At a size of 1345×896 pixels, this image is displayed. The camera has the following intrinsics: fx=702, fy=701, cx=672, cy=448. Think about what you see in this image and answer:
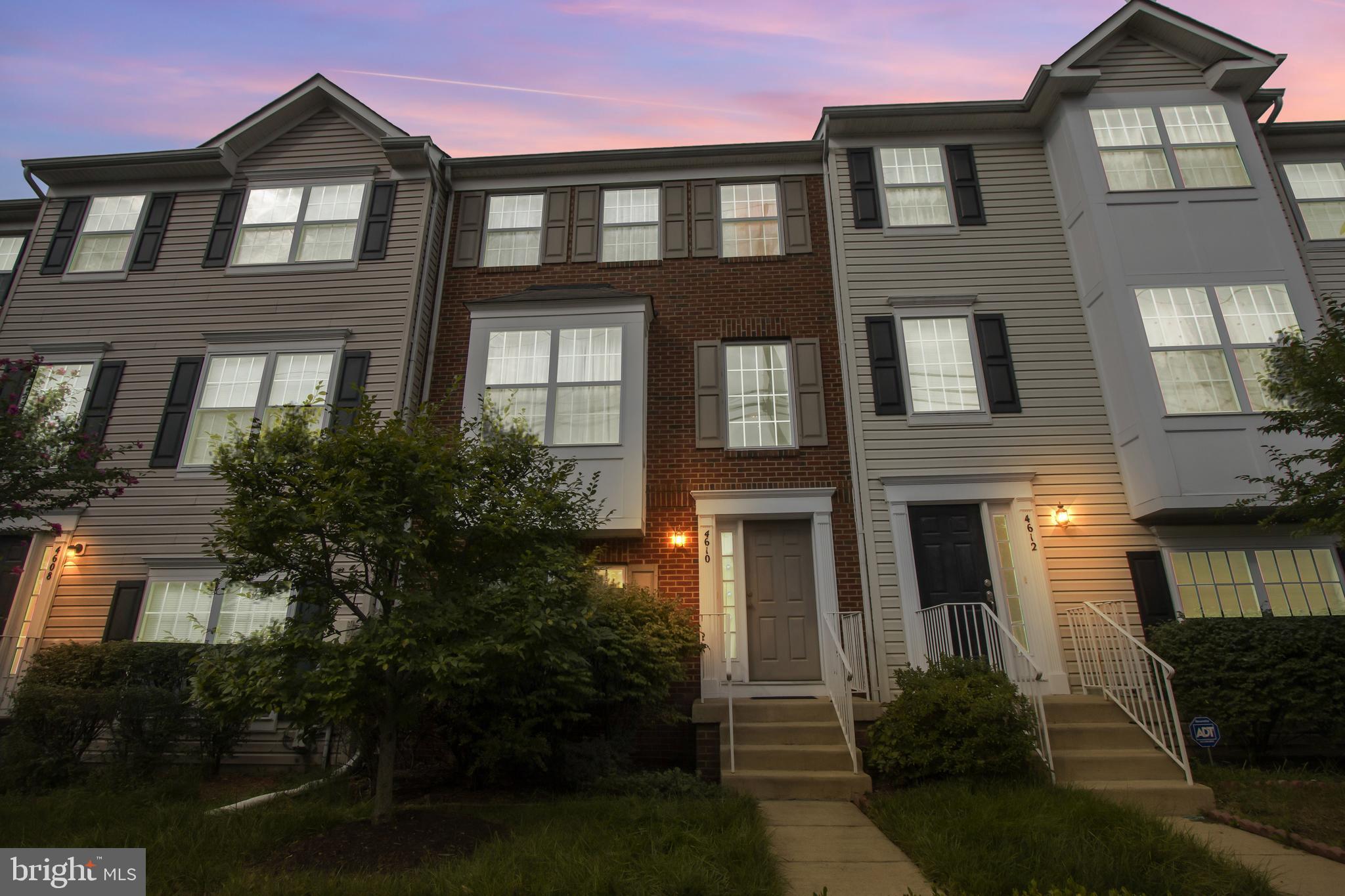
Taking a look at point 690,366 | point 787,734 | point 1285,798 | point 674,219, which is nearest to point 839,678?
point 787,734

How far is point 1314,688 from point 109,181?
17.2m

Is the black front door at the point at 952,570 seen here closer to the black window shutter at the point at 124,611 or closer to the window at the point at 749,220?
the window at the point at 749,220

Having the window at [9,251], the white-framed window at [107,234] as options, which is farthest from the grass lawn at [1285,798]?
the window at [9,251]

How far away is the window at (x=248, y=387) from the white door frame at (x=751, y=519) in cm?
563

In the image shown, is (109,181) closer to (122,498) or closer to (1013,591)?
(122,498)

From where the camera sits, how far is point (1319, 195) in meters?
10.7

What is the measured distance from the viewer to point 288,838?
16.0ft

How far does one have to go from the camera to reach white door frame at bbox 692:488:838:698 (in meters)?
8.58

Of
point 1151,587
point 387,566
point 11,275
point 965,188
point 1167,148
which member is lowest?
point 387,566

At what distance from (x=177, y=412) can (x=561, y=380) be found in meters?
5.50

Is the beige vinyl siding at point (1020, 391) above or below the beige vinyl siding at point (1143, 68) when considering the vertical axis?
below

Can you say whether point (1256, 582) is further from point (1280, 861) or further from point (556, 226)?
point (556, 226)

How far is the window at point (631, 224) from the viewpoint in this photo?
10.8 m

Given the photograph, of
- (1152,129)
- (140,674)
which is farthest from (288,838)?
(1152,129)
